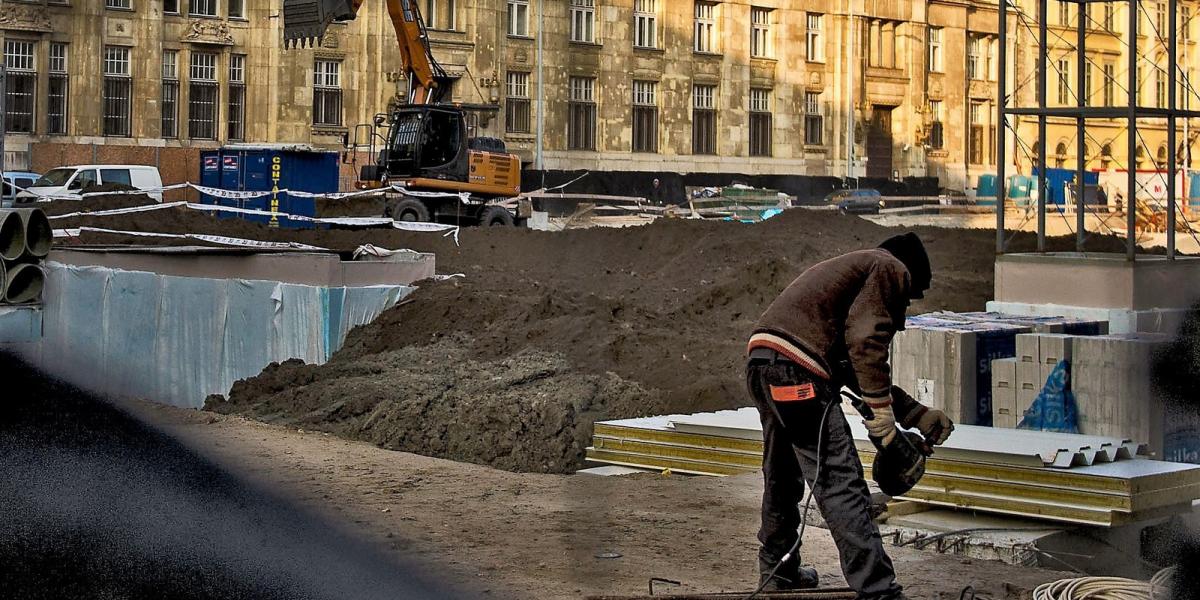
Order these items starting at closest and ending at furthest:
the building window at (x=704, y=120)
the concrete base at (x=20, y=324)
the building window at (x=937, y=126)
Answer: the concrete base at (x=20, y=324) < the building window at (x=704, y=120) < the building window at (x=937, y=126)

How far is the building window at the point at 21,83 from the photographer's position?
44062 millimetres

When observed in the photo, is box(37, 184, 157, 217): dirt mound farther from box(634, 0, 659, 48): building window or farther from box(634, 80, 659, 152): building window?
box(634, 0, 659, 48): building window

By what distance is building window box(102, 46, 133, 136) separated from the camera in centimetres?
4550

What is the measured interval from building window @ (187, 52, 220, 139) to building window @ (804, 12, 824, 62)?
1002 inches

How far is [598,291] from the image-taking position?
24828 mm

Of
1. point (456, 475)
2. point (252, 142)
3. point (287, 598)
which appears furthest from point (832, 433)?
point (252, 142)

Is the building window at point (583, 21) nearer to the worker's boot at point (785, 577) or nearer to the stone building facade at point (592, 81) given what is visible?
the stone building facade at point (592, 81)

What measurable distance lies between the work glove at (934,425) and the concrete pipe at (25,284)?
48.7 ft

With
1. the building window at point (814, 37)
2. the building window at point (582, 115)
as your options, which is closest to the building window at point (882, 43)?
the building window at point (814, 37)

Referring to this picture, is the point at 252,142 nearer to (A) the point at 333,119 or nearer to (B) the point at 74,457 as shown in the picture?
(A) the point at 333,119

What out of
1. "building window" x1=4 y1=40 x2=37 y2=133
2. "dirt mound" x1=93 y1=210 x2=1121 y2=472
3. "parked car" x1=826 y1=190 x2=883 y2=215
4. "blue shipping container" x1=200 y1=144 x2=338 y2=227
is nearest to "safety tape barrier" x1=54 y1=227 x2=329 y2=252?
"dirt mound" x1=93 y1=210 x2=1121 y2=472

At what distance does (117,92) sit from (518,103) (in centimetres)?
1395

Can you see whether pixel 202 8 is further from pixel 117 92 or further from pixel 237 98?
pixel 117 92

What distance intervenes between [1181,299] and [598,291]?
11740mm
